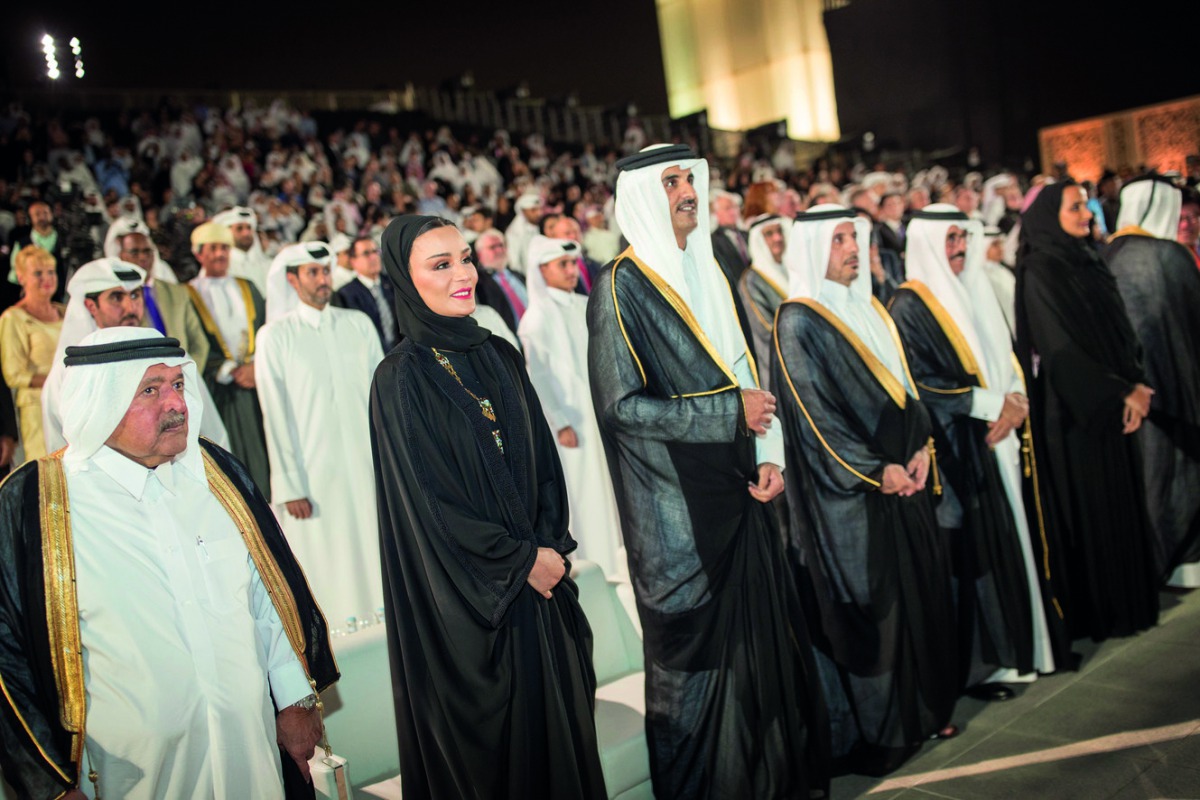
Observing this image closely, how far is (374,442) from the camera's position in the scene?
2.51 metres

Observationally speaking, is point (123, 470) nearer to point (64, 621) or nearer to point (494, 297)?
point (64, 621)

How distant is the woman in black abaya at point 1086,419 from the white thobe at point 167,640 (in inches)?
120

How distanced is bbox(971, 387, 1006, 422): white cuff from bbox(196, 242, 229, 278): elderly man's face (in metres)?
3.80

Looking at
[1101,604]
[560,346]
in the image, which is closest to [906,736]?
[1101,604]

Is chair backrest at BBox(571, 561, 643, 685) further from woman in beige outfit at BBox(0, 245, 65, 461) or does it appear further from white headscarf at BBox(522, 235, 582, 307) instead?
woman in beige outfit at BBox(0, 245, 65, 461)

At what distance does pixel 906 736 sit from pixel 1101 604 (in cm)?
127

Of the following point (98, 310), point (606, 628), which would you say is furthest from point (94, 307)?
point (606, 628)

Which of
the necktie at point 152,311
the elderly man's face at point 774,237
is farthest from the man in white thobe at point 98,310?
the elderly man's face at point 774,237

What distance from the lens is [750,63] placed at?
23.8 metres

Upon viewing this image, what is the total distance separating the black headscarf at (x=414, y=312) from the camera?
2.51 m

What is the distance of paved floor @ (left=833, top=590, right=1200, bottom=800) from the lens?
2.98 m

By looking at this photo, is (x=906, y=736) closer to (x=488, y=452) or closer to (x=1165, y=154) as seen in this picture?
(x=488, y=452)

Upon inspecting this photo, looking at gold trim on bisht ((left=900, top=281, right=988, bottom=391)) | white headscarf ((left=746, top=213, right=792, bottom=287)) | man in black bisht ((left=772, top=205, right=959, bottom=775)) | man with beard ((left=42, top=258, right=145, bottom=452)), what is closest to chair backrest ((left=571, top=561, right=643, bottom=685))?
man in black bisht ((left=772, top=205, right=959, bottom=775))

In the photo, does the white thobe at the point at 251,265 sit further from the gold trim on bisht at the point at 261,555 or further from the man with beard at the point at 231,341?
the gold trim on bisht at the point at 261,555
